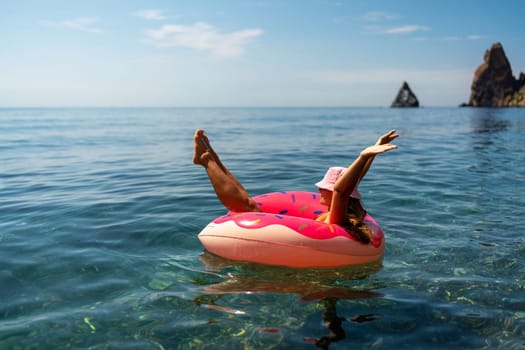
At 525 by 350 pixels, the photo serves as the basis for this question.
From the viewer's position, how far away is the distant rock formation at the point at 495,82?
108625 millimetres

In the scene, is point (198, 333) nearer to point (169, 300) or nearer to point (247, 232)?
point (169, 300)

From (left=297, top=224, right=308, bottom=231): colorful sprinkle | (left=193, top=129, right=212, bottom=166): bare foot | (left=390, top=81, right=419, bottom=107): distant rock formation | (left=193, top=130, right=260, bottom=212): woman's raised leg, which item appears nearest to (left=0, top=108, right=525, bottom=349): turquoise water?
(left=297, top=224, right=308, bottom=231): colorful sprinkle

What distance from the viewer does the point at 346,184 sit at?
179 inches

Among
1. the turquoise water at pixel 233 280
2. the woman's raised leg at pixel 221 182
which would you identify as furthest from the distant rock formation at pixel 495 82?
the woman's raised leg at pixel 221 182

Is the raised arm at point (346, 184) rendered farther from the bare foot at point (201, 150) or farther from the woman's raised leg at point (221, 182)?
the bare foot at point (201, 150)

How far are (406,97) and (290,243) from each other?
147m

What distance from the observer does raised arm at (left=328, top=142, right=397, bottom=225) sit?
4.21 metres

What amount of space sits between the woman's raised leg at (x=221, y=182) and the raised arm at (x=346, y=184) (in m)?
1.14

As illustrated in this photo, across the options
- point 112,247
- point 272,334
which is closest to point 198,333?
point 272,334

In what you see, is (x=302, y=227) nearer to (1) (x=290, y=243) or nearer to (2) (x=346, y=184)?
(1) (x=290, y=243)

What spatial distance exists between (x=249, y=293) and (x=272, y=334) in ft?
2.60

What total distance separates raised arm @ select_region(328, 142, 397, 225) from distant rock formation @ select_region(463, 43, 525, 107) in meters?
118

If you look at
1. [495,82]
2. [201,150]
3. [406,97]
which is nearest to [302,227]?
[201,150]

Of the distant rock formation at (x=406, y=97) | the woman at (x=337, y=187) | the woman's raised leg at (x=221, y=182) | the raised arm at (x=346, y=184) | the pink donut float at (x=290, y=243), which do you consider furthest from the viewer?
the distant rock formation at (x=406, y=97)
